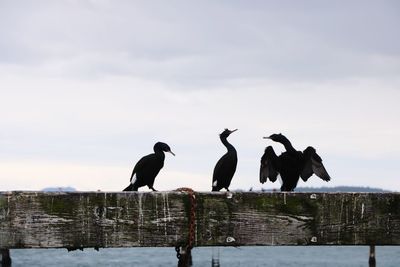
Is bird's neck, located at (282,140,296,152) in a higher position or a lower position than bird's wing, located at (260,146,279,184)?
higher

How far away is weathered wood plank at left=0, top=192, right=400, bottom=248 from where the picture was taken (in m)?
5.95

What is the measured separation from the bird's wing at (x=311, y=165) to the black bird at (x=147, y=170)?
3.64 meters

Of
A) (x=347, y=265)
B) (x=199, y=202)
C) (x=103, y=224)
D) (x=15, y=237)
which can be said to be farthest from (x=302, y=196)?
(x=347, y=265)

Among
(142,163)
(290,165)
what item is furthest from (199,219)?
(142,163)

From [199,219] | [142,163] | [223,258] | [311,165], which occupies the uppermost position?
[142,163]

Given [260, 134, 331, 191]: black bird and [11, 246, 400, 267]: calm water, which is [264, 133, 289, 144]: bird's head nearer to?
[260, 134, 331, 191]: black bird

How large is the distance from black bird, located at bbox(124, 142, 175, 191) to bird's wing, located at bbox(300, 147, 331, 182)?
364 cm

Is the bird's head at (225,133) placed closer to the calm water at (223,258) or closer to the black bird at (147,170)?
the black bird at (147,170)

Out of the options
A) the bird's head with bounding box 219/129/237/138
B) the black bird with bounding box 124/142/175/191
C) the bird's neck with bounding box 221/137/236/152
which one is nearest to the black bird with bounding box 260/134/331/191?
the bird's neck with bounding box 221/137/236/152

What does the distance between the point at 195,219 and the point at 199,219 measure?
32mm

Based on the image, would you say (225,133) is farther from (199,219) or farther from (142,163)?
(199,219)

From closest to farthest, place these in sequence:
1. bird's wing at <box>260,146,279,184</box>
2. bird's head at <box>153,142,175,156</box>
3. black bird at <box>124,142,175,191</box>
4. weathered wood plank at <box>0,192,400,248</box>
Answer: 1. weathered wood plank at <box>0,192,400,248</box>
2. bird's wing at <box>260,146,279,184</box>
3. black bird at <box>124,142,175,191</box>
4. bird's head at <box>153,142,175,156</box>

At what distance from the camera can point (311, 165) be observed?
11.6 metres

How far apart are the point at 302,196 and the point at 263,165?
244 inches
